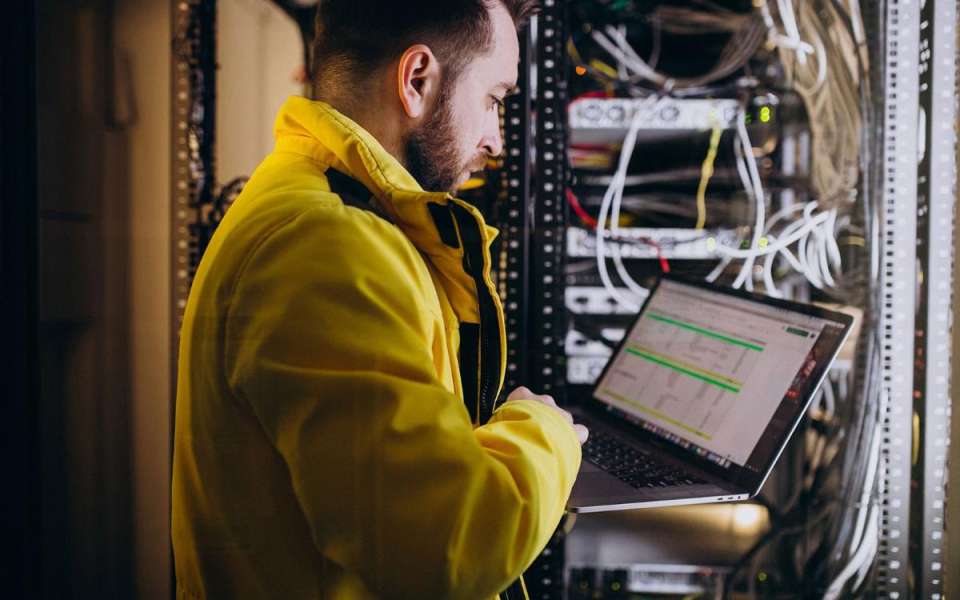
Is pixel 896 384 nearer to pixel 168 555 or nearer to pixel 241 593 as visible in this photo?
pixel 241 593

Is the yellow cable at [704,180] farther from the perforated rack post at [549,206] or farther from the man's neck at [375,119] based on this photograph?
the man's neck at [375,119]

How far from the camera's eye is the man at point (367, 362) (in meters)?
0.58

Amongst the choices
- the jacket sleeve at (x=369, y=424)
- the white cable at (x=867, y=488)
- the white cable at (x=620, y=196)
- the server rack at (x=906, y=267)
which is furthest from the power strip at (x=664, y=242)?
the jacket sleeve at (x=369, y=424)

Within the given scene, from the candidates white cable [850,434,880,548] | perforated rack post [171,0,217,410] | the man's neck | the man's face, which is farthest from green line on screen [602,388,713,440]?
perforated rack post [171,0,217,410]

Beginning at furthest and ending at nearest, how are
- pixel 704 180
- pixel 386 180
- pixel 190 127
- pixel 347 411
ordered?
pixel 704 180 → pixel 190 127 → pixel 386 180 → pixel 347 411

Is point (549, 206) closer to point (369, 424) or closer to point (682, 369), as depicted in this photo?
point (682, 369)

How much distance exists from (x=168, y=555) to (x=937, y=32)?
1633mm

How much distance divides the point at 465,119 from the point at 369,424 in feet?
1.46

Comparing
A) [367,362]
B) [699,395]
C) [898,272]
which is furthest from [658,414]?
[367,362]

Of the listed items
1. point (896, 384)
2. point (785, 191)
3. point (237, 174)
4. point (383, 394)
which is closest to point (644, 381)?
point (896, 384)

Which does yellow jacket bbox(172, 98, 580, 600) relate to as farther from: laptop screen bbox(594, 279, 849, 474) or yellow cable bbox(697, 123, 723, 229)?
yellow cable bbox(697, 123, 723, 229)

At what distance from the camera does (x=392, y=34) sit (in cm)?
80

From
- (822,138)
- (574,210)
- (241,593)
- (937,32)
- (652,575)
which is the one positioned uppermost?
(937,32)

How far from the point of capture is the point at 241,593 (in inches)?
27.8
